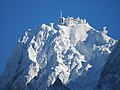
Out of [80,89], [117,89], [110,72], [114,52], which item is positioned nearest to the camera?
[117,89]

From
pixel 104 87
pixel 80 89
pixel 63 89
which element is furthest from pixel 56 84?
pixel 80 89

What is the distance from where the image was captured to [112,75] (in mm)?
138875

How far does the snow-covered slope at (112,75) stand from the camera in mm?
135075

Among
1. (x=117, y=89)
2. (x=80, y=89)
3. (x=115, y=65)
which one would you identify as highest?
(x=80, y=89)

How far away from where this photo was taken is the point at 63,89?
143500 millimetres

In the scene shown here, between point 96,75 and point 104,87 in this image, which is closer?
point 104,87

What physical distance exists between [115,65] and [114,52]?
9.81 m

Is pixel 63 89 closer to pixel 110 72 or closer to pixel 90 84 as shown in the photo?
pixel 110 72

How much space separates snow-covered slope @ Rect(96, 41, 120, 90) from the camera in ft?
443

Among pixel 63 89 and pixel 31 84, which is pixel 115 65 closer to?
pixel 63 89

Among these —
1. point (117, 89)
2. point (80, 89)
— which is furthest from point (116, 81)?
point (80, 89)

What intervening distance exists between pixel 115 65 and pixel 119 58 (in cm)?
275

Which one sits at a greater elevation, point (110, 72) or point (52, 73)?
point (52, 73)

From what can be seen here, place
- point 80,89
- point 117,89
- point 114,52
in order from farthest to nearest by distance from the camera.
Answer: point 80,89, point 114,52, point 117,89
